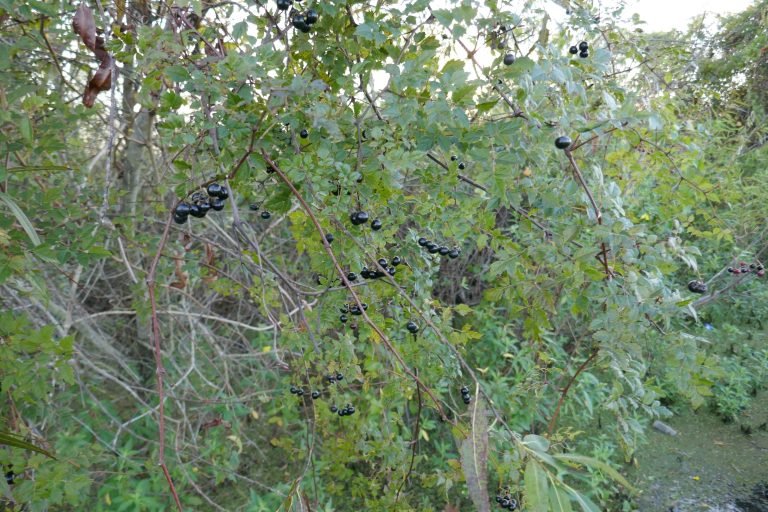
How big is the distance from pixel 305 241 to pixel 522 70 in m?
0.70

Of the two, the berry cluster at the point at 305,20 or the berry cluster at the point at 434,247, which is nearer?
the berry cluster at the point at 305,20

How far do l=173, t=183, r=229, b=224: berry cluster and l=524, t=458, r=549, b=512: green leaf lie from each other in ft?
2.74

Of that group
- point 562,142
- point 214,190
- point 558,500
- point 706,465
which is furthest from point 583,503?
point 706,465

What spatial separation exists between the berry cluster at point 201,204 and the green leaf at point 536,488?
836mm

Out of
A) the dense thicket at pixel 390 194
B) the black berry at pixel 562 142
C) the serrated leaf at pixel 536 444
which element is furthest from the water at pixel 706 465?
the serrated leaf at pixel 536 444

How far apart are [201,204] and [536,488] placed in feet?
2.88

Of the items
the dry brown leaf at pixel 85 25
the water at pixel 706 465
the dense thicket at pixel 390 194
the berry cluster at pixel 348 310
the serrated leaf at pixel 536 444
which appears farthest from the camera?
the water at pixel 706 465

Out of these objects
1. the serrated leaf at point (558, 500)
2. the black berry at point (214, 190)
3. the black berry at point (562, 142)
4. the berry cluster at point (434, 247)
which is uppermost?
the black berry at point (562, 142)

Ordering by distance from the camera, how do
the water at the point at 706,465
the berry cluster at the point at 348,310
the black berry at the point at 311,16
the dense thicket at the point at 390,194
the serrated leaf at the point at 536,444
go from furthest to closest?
the water at the point at 706,465
the berry cluster at the point at 348,310
the black berry at the point at 311,16
the dense thicket at the point at 390,194
the serrated leaf at the point at 536,444

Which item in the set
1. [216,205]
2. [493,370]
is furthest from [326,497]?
[216,205]

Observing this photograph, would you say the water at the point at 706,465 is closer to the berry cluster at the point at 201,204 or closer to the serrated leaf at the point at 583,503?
the serrated leaf at the point at 583,503

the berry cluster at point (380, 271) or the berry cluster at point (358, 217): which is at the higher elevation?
the berry cluster at point (358, 217)

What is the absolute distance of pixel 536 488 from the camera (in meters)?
0.58

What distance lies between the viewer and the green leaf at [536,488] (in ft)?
1.88
